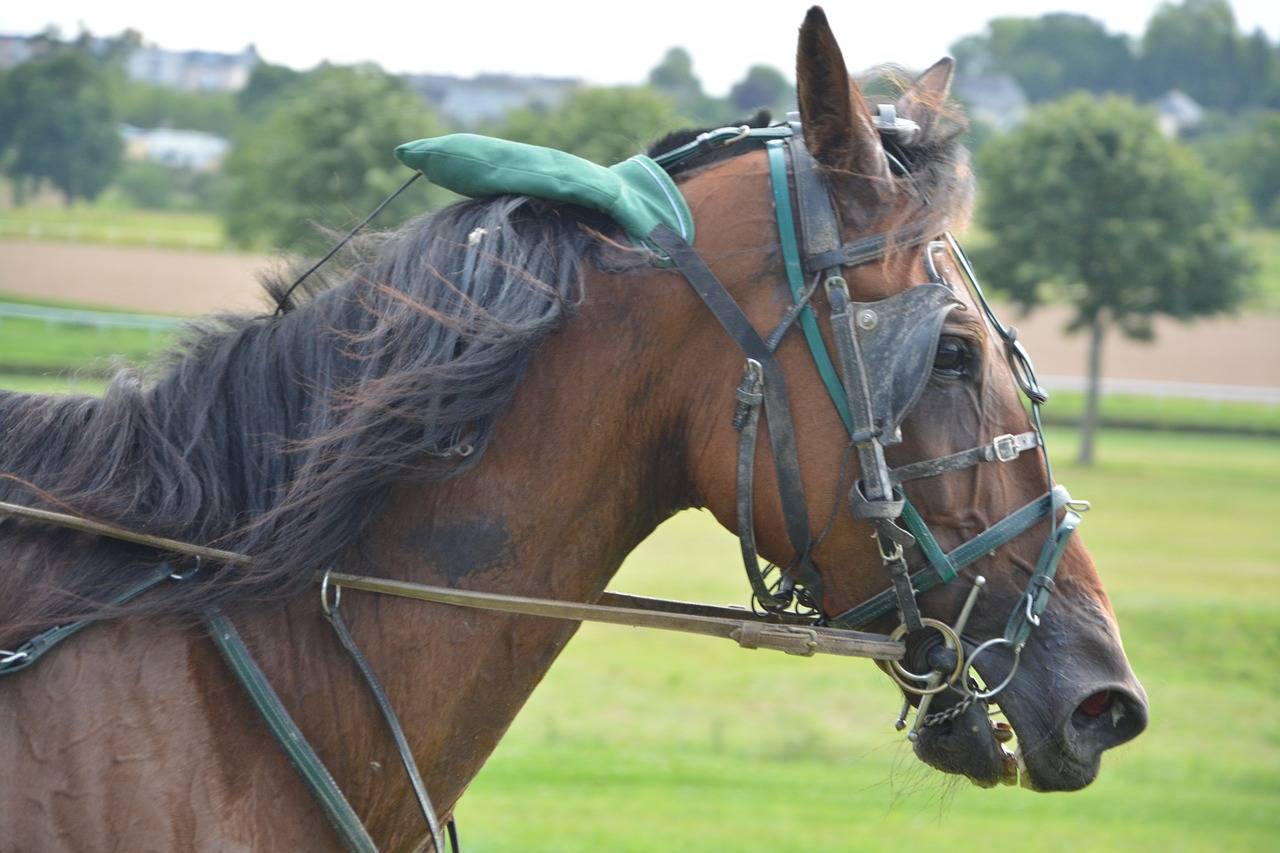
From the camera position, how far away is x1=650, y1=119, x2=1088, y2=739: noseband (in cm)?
222

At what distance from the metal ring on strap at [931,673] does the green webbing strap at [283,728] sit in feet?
3.31

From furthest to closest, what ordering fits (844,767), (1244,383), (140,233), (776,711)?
(1244,383) → (140,233) → (776,711) → (844,767)

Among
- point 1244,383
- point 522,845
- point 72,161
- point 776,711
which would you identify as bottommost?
point 1244,383

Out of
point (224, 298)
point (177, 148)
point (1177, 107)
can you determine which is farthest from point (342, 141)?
point (1177, 107)

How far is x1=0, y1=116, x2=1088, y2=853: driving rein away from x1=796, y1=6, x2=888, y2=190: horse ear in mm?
60

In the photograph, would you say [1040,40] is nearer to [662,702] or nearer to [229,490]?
[662,702]

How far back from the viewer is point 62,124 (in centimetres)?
2367

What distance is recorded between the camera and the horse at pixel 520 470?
2.24 meters

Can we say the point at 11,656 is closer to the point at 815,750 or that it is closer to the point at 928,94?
the point at 928,94

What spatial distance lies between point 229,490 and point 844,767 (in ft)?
26.4

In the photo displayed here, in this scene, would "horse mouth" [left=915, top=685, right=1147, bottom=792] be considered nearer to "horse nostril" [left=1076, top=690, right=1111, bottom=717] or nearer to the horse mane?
"horse nostril" [left=1076, top=690, right=1111, bottom=717]

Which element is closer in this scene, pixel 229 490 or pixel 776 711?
pixel 229 490

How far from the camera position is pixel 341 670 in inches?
89.8

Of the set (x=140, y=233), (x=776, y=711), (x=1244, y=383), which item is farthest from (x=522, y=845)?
(x=1244, y=383)
